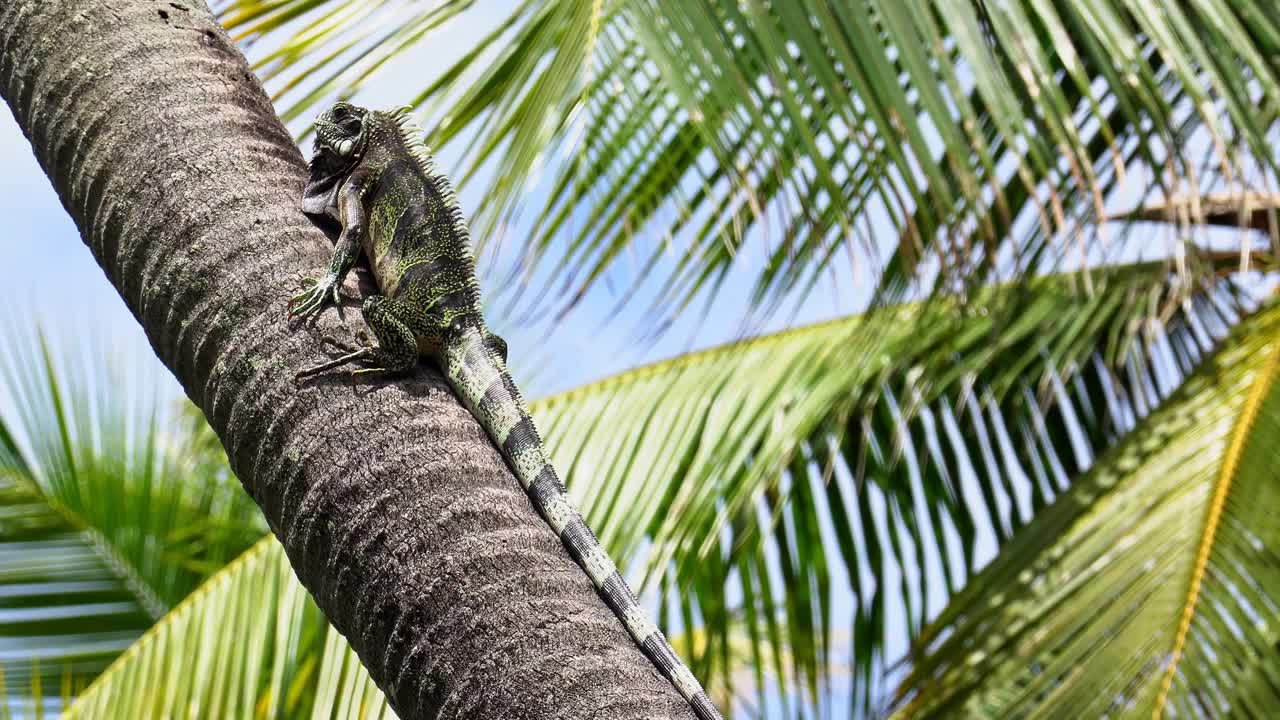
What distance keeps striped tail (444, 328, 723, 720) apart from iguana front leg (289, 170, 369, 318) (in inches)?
15.2

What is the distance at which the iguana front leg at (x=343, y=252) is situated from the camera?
8.66ft

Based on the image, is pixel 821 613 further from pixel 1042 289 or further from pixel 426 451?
pixel 426 451

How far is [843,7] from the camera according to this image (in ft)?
10.3

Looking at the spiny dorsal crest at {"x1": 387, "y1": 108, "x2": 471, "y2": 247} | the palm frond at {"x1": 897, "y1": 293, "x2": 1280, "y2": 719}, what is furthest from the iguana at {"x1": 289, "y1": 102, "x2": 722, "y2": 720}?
the palm frond at {"x1": 897, "y1": 293, "x2": 1280, "y2": 719}

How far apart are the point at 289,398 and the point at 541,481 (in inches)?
26.3

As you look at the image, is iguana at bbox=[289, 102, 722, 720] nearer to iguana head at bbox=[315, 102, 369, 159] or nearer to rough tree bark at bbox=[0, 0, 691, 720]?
iguana head at bbox=[315, 102, 369, 159]

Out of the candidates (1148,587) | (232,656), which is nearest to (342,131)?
(232,656)

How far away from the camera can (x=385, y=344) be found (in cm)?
269

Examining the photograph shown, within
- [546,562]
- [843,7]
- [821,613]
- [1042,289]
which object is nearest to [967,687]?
[821,613]

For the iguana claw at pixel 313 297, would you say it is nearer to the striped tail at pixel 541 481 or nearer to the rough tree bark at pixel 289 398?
the rough tree bark at pixel 289 398

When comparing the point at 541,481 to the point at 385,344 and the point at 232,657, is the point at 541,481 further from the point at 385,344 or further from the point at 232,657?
the point at 232,657

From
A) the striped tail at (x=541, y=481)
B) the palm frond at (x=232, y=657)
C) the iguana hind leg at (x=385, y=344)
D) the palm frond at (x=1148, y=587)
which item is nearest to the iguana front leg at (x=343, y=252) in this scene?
the iguana hind leg at (x=385, y=344)

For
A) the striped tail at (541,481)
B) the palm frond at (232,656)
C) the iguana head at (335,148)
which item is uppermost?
the iguana head at (335,148)

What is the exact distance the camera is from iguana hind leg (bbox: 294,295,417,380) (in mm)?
2520
